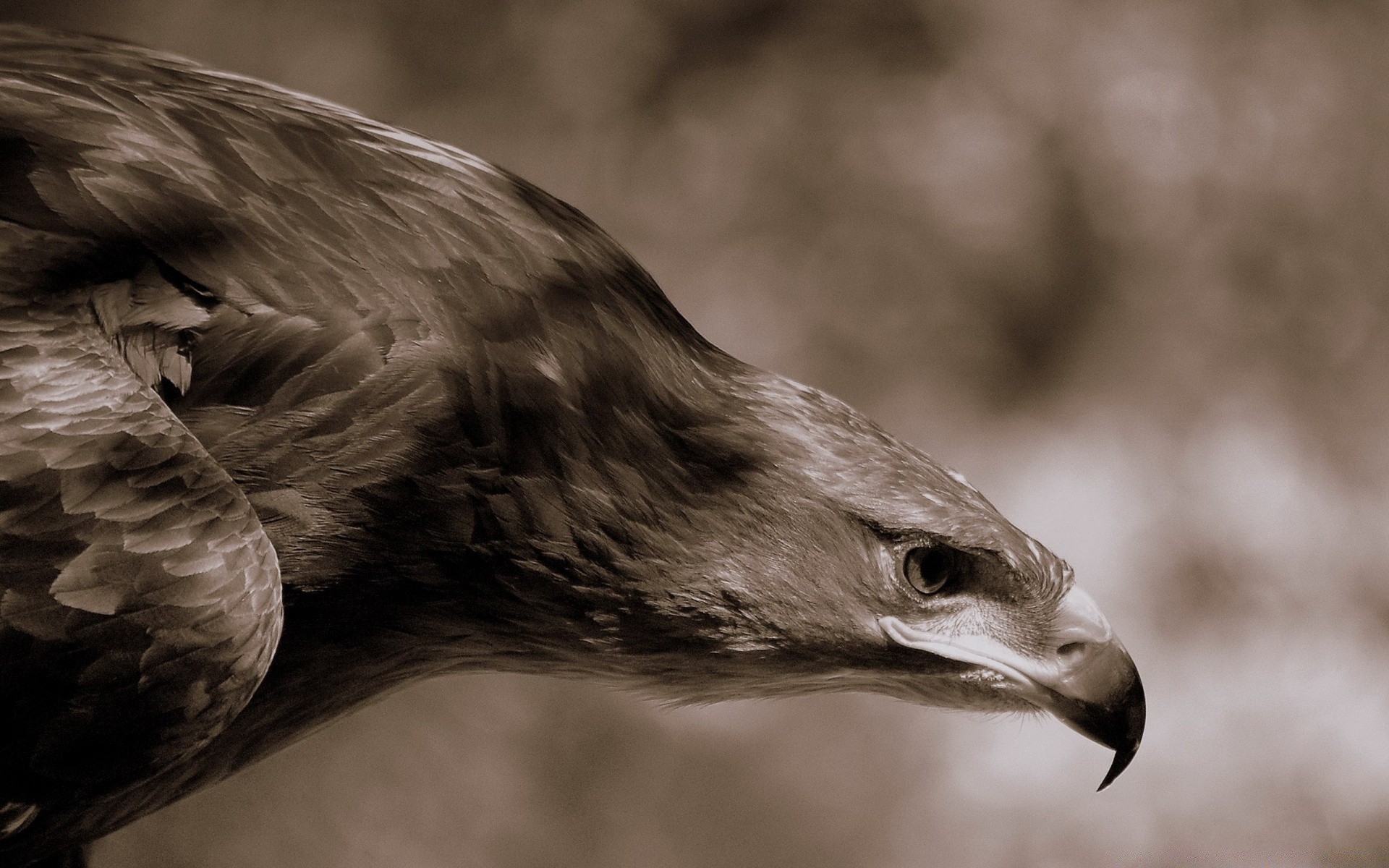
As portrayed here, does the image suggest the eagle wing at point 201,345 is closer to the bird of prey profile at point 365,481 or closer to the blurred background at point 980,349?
the bird of prey profile at point 365,481

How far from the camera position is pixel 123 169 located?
1.20 meters

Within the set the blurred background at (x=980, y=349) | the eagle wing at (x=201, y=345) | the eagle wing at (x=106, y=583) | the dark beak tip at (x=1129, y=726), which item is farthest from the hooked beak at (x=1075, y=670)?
the blurred background at (x=980, y=349)

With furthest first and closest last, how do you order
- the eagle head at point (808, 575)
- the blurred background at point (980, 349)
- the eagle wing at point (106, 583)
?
the blurred background at point (980, 349) → the eagle head at point (808, 575) → the eagle wing at point (106, 583)

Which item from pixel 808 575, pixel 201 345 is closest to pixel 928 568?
pixel 808 575

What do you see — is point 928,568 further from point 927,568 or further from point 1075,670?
point 1075,670

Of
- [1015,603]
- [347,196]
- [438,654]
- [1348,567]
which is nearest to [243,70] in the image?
[347,196]

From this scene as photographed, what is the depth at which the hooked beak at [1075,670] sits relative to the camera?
4.91 feet

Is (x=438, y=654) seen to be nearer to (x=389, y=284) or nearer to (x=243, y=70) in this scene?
(x=389, y=284)

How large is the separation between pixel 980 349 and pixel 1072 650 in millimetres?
1255

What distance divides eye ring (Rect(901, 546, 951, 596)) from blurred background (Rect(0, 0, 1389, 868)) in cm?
106

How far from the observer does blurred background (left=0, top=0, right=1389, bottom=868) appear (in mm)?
2389

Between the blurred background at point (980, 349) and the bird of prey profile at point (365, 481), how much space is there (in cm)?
90

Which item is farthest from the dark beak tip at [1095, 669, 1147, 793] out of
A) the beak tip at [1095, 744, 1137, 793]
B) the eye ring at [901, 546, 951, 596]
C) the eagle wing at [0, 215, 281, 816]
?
the eagle wing at [0, 215, 281, 816]

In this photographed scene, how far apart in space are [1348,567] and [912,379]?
3.28ft
